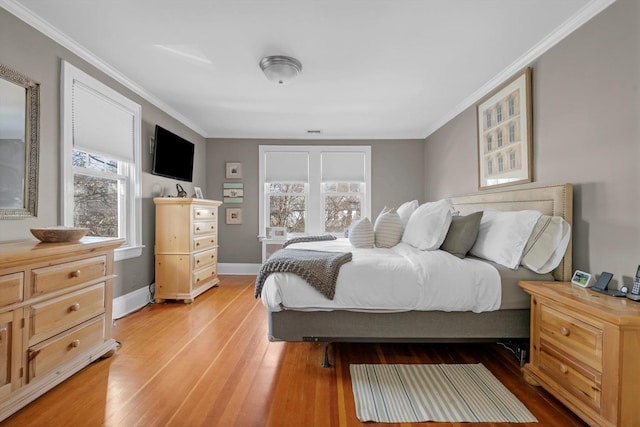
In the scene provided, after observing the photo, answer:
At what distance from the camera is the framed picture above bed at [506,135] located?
257cm

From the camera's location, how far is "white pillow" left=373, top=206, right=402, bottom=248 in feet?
9.81

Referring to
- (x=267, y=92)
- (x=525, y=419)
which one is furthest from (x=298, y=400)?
(x=267, y=92)

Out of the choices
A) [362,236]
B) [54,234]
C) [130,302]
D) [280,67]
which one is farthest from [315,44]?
[130,302]

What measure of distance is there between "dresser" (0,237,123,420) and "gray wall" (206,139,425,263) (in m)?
3.10

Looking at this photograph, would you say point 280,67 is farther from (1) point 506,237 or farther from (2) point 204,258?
(2) point 204,258

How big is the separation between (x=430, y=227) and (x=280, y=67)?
187 cm

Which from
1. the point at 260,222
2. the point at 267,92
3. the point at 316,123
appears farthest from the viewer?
the point at 260,222

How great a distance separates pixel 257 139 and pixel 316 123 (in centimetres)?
130

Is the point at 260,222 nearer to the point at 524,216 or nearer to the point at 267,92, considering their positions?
the point at 267,92

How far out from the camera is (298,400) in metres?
1.73

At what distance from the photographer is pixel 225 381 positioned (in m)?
1.92

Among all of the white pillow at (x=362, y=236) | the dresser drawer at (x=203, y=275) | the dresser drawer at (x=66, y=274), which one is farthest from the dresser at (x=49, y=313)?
the white pillow at (x=362, y=236)

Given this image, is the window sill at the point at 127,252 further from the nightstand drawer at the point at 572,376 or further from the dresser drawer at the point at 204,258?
the nightstand drawer at the point at 572,376

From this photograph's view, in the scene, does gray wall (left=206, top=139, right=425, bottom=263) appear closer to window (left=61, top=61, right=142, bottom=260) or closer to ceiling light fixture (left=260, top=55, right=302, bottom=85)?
window (left=61, top=61, right=142, bottom=260)
